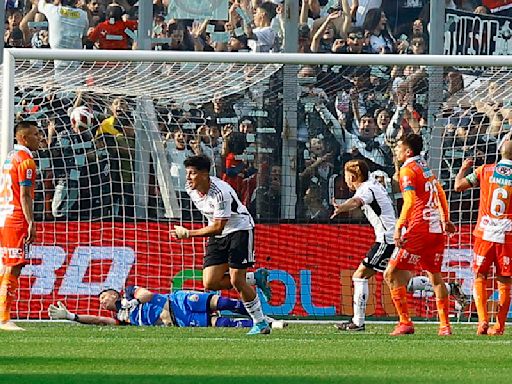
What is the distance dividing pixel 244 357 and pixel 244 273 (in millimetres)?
3011

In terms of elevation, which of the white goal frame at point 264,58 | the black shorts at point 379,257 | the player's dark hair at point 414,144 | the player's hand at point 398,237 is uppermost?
the white goal frame at point 264,58

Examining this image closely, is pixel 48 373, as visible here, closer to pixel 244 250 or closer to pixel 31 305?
pixel 244 250

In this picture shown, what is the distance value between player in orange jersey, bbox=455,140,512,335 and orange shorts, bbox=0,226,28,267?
422 centimetres

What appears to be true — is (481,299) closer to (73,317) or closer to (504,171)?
(504,171)

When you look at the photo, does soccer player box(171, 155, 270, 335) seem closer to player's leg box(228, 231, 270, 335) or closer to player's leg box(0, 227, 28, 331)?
player's leg box(228, 231, 270, 335)

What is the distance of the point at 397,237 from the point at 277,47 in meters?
5.78

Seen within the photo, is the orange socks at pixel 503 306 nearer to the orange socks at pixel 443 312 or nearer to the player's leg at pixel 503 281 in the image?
the player's leg at pixel 503 281

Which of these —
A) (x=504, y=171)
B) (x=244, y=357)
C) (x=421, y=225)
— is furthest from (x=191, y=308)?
(x=244, y=357)

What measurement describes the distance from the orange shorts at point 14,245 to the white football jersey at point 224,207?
1737mm

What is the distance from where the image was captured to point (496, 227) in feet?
44.0

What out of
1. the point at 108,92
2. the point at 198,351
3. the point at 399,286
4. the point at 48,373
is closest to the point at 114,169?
the point at 108,92

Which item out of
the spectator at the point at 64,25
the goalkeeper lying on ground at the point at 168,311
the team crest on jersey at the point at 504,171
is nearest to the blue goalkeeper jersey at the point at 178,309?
the goalkeeper lying on ground at the point at 168,311

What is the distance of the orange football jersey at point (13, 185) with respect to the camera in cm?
1316

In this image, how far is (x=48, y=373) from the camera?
8953 millimetres
